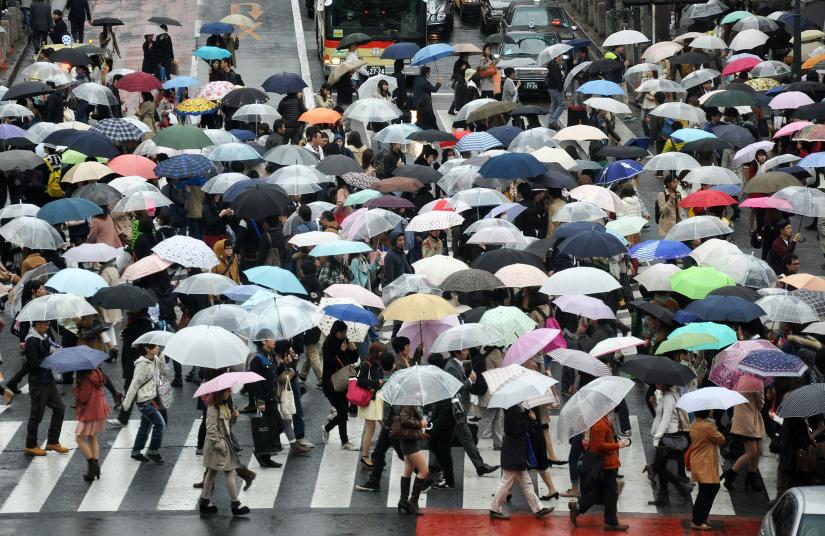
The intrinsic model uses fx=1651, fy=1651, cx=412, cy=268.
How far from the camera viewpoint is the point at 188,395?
68.9ft

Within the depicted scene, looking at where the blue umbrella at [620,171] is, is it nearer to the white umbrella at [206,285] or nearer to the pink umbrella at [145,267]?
the white umbrella at [206,285]

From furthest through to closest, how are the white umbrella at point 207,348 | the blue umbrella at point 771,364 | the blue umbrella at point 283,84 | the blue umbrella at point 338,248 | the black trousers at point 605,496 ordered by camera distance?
the blue umbrella at point 283,84, the blue umbrella at point 338,248, the white umbrella at point 207,348, the blue umbrella at point 771,364, the black trousers at point 605,496

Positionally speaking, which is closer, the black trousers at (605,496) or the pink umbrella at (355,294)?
the black trousers at (605,496)

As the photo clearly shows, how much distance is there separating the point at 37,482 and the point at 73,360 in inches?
61.5

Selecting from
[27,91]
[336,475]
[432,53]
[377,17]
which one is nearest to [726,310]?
[336,475]

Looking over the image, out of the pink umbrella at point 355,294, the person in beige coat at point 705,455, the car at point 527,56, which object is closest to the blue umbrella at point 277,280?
the pink umbrella at point 355,294

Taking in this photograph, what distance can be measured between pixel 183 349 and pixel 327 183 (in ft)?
32.2

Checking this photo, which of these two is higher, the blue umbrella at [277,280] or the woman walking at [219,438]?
the blue umbrella at [277,280]

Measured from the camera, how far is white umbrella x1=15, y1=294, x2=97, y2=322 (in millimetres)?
18703

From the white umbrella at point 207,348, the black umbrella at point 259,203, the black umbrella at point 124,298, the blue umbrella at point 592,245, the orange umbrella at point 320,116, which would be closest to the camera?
the white umbrella at point 207,348

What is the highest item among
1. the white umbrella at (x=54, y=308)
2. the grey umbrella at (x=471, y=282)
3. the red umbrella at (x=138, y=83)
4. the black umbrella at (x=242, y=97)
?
the red umbrella at (x=138, y=83)

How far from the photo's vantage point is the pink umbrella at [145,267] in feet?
68.1

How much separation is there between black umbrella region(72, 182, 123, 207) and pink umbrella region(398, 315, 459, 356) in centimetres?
683

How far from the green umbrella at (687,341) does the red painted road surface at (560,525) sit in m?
1.86
